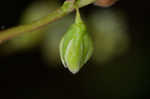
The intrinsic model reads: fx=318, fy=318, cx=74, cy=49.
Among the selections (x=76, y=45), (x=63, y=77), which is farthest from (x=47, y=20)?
(x=63, y=77)

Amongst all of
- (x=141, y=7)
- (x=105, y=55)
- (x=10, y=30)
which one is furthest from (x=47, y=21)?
(x=141, y=7)

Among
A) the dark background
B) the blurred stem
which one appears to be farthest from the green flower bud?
the dark background

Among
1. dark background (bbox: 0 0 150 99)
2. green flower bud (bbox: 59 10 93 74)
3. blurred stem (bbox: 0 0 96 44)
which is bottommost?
dark background (bbox: 0 0 150 99)

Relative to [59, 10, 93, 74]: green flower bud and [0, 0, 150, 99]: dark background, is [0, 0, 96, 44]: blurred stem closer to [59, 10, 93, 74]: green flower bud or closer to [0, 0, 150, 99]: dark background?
[59, 10, 93, 74]: green flower bud

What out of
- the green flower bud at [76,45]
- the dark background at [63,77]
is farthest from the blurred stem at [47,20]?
the dark background at [63,77]

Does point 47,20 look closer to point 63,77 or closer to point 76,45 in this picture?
point 76,45

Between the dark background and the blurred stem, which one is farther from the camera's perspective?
the dark background
